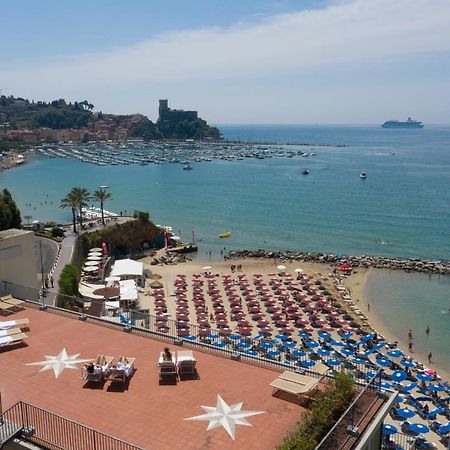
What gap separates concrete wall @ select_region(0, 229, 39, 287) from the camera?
1688 centimetres

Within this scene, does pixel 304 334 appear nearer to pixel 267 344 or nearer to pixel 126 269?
pixel 267 344

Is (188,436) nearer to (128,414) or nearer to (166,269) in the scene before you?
(128,414)

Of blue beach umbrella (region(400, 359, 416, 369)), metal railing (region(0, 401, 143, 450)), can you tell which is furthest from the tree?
metal railing (region(0, 401, 143, 450))

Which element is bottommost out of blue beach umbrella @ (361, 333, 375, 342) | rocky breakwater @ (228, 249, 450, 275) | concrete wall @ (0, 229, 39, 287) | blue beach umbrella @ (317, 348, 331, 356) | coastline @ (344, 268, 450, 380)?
coastline @ (344, 268, 450, 380)

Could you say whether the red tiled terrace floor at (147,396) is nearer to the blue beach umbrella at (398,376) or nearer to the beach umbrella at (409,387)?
the beach umbrella at (409,387)

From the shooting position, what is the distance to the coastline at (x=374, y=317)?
27.4 meters

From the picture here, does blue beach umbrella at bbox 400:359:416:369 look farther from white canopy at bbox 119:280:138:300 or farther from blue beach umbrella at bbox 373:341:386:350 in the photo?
white canopy at bbox 119:280:138:300

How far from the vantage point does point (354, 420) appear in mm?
9531

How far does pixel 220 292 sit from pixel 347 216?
37501 mm

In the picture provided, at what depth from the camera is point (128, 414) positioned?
10.3 metres

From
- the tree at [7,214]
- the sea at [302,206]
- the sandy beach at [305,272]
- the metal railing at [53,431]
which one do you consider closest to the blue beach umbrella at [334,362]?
the sandy beach at [305,272]

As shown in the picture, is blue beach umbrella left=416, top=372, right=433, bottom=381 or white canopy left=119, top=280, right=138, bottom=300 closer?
blue beach umbrella left=416, top=372, right=433, bottom=381

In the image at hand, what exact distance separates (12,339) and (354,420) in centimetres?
883

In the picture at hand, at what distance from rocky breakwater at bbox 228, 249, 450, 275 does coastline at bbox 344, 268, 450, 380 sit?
79.6 inches
